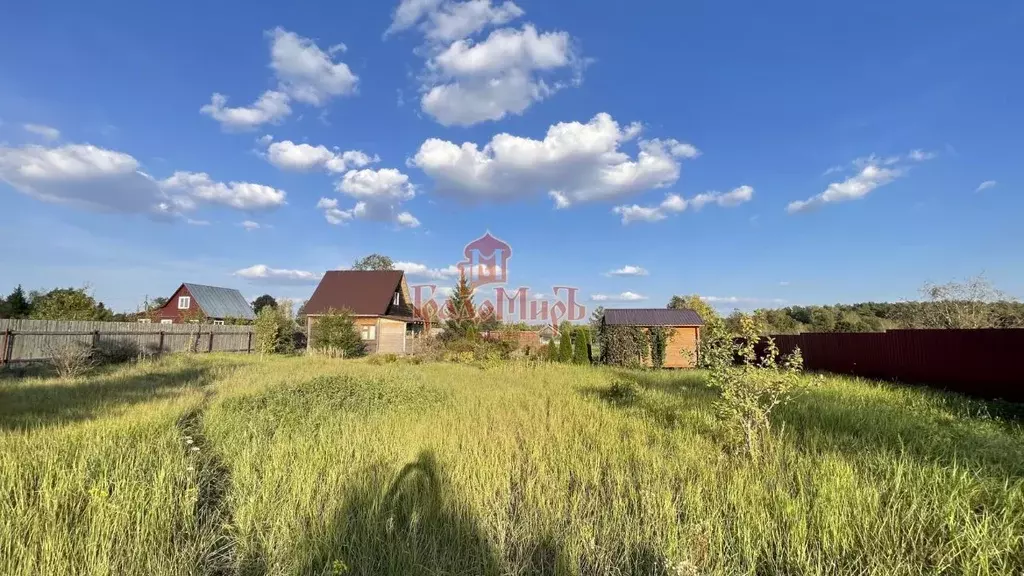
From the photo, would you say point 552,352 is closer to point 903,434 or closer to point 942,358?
point 942,358

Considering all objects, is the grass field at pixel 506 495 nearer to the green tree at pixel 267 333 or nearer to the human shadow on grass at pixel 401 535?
the human shadow on grass at pixel 401 535

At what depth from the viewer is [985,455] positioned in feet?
12.9

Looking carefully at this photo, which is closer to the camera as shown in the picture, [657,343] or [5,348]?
[5,348]

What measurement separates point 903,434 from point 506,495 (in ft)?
15.1

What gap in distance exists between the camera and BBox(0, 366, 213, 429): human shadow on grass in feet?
19.0

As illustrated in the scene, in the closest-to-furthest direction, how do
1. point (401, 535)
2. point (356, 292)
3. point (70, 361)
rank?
point (401, 535) < point (70, 361) < point (356, 292)

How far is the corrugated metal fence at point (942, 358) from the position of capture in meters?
7.94

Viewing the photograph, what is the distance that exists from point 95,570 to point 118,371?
1253 cm

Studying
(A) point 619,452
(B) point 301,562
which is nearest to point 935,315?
(A) point 619,452

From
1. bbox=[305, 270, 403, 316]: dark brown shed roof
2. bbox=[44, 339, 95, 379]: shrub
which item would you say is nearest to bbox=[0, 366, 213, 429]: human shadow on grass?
bbox=[44, 339, 95, 379]: shrub

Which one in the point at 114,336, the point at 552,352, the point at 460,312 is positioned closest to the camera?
the point at 114,336

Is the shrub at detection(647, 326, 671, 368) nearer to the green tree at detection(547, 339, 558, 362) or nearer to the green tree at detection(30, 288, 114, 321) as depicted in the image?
the green tree at detection(547, 339, 558, 362)

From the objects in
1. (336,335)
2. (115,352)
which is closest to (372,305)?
(336,335)

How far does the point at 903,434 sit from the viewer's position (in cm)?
471
